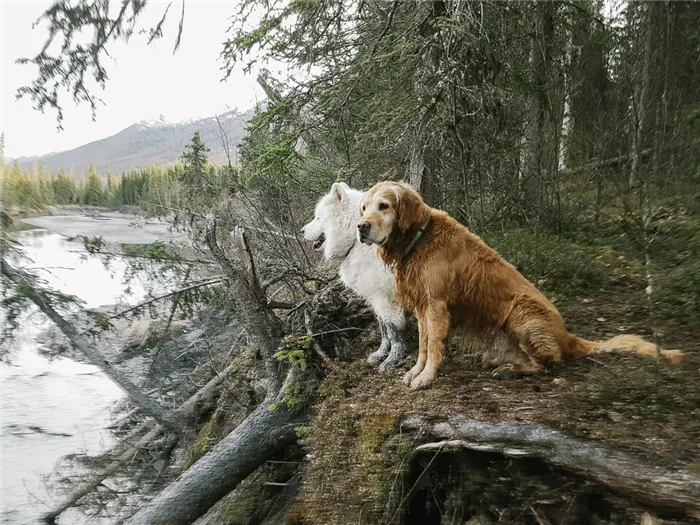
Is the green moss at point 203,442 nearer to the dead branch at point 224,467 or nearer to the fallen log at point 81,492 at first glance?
the fallen log at point 81,492

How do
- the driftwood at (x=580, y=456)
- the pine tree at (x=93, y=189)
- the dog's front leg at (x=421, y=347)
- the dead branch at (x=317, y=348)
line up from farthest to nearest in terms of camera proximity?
the pine tree at (x=93, y=189), the dead branch at (x=317, y=348), the dog's front leg at (x=421, y=347), the driftwood at (x=580, y=456)

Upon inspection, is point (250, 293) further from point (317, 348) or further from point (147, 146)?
point (147, 146)

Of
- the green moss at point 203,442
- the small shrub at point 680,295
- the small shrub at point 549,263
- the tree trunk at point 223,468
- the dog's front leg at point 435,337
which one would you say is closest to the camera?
the dog's front leg at point 435,337

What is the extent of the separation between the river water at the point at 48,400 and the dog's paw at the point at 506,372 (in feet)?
20.1

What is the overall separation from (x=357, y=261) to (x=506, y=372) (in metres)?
1.59

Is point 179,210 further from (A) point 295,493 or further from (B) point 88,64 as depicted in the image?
(A) point 295,493

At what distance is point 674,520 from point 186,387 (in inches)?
303

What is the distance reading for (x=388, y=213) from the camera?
3.51m

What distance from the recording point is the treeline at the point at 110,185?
8.43 metres

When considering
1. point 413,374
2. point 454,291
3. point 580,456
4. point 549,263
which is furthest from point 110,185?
point 580,456

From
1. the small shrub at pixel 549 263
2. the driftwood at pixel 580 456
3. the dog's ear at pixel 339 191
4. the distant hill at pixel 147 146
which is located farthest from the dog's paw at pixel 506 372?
the distant hill at pixel 147 146

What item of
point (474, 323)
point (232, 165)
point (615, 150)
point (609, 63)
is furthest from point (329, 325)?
point (609, 63)

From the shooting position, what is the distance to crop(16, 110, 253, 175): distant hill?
28.7ft

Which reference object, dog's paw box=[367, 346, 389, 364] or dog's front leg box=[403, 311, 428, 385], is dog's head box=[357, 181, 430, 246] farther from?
dog's paw box=[367, 346, 389, 364]
